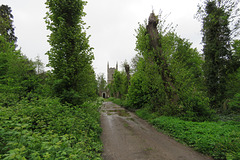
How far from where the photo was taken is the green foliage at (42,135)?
1.98m

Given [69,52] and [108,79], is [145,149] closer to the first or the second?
[69,52]

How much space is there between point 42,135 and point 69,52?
4692mm

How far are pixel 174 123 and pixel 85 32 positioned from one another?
725cm

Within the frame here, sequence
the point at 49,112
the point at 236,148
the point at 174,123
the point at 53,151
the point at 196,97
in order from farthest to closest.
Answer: the point at 196,97 → the point at 174,123 → the point at 49,112 → the point at 236,148 → the point at 53,151

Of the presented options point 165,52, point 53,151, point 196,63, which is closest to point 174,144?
point 53,151

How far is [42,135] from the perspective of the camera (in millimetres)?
2895

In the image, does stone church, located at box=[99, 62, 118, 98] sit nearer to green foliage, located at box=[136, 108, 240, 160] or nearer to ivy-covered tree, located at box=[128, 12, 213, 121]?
ivy-covered tree, located at box=[128, 12, 213, 121]

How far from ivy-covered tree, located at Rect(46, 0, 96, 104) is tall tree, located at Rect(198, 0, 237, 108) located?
11250mm

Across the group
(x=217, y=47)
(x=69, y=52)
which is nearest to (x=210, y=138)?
(x=69, y=52)

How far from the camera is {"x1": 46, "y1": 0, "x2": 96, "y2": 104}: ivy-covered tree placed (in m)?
6.04

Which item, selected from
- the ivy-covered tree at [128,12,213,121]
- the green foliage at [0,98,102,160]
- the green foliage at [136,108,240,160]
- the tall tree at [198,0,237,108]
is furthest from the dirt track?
the tall tree at [198,0,237,108]

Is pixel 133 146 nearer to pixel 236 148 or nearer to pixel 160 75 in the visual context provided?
pixel 236 148

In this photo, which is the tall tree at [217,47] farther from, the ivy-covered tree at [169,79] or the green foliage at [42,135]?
the green foliage at [42,135]

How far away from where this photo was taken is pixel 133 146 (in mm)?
4551
